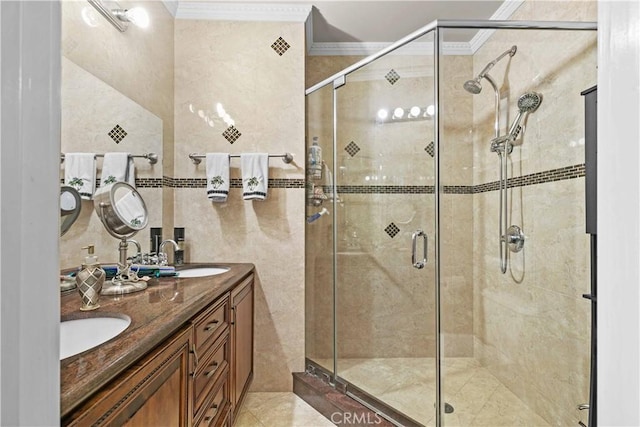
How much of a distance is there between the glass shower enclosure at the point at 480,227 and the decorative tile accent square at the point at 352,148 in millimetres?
130

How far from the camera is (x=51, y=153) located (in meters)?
0.39

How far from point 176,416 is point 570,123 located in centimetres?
212

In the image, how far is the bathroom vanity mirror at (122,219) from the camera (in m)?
1.43

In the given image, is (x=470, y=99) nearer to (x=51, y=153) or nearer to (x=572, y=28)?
(x=572, y=28)

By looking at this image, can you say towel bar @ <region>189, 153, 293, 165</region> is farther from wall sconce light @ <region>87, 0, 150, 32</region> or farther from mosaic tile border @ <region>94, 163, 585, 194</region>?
wall sconce light @ <region>87, 0, 150, 32</region>

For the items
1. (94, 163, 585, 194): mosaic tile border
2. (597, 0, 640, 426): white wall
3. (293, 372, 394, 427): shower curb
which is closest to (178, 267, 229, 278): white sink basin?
(94, 163, 585, 194): mosaic tile border

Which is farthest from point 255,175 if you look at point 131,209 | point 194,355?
point 194,355

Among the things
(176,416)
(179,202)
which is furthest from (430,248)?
(179,202)

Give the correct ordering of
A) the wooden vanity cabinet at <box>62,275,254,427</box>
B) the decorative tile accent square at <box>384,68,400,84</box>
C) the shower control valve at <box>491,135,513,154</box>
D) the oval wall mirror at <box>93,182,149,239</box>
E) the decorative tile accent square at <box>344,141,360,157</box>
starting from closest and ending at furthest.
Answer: the wooden vanity cabinet at <box>62,275,254,427</box>, the oval wall mirror at <box>93,182,149,239</box>, the shower control valve at <box>491,135,513,154</box>, the decorative tile accent square at <box>384,68,400,84</box>, the decorative tile accent square at <box>344,141,360,157</box>

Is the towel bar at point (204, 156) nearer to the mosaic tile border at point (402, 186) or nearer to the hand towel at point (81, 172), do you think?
the mosaic tile border at point (402, 186)

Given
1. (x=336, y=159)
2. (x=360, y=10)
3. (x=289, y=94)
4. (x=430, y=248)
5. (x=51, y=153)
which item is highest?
(x=360, y=10)

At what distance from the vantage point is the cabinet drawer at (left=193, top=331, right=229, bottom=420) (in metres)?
1.33

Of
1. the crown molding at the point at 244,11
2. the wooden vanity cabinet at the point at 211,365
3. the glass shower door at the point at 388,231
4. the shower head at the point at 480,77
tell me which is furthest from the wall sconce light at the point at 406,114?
the wooden vanity cabinet at the point at 211,365

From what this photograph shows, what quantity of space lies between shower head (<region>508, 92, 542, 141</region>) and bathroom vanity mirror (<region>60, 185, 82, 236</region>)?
215 centimetres
